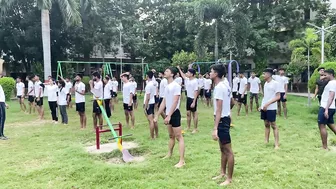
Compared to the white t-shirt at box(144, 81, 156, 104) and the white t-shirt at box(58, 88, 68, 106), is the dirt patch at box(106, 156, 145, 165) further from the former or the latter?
the white t-shirt at box(58, 88, 68, 106)

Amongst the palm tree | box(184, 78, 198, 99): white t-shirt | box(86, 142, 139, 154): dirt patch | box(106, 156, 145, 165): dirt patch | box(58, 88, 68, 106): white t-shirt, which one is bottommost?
box(106, 156, 145, 165): dirt patch

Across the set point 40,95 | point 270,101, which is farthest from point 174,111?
point 40,95

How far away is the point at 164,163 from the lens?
210 inches

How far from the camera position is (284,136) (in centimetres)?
746

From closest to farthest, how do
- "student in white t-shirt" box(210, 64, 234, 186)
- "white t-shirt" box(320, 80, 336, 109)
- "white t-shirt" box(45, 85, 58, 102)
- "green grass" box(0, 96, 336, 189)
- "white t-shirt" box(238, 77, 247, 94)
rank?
"student in white t-shirt" box(210, 64, 234, 186)
"green grass" box(0, 96, 336, 189)
"white t-shirt" box(320, 80, 336, 109)
"white t-shirt" box(45, 85, 58, 102)
"white t-shirt" box(238, 77, 247, 94)

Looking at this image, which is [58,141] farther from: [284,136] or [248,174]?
[284,136]

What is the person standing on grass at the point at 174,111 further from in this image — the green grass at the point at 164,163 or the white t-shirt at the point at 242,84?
the white t-shirt at the point at 242,84

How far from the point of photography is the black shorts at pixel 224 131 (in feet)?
14.0

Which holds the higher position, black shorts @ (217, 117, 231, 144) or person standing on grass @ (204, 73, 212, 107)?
person standing on grass @ (204, 73, 212, 107)

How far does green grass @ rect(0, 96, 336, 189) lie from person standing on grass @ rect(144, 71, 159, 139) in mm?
254

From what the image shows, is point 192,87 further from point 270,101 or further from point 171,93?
point 171,93

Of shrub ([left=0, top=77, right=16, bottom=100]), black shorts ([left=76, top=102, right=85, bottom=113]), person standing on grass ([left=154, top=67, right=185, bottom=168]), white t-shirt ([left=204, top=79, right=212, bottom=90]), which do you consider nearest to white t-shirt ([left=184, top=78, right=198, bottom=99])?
person standing on grass ([left=154, top=67, right=185, bottom=168])

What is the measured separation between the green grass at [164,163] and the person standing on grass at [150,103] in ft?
0.83

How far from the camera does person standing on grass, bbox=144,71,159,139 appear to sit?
7297mm
